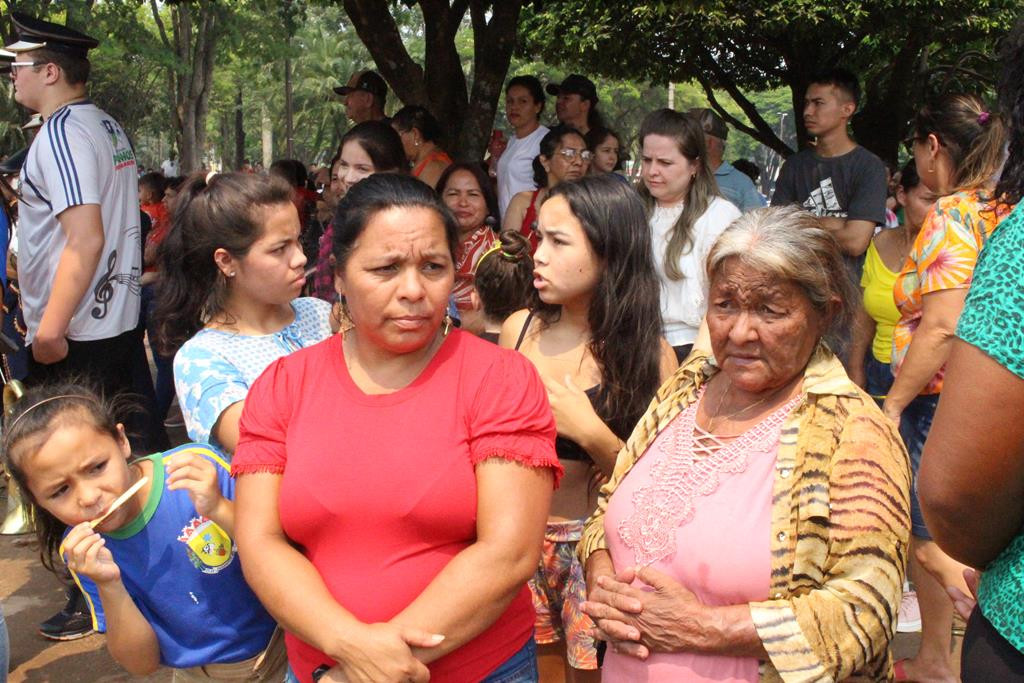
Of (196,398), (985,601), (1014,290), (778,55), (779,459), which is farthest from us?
(778,55)

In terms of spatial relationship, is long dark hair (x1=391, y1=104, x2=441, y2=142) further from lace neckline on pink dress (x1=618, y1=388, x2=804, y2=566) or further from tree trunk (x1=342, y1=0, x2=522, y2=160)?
lace neckline on pink dress (x1=618, y1=388, x2=804, y2=566)

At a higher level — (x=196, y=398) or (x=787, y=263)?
(x=787, y=263)

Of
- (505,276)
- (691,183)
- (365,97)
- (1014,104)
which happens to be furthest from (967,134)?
(365,97)

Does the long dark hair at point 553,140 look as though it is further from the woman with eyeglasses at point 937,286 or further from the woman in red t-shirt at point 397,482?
the woman in red t-shirt at point 397,482

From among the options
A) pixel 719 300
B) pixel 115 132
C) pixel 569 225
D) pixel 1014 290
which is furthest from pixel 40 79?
pixel 1014 290

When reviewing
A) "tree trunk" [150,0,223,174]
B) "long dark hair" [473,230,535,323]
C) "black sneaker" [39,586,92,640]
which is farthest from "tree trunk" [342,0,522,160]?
"tree trunk" [150,0,223,174]

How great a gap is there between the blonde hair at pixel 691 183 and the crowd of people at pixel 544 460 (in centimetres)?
111

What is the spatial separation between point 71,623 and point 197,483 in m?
2.49

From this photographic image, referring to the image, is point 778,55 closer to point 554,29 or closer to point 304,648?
point 554,29

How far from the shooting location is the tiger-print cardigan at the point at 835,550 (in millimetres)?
1891

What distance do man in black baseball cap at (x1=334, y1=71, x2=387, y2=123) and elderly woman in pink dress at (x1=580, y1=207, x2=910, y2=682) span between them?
5763 mm

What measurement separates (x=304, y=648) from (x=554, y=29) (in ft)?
35.5

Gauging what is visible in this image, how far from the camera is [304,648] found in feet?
6.84

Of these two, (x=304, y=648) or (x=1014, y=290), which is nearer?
(x=1014, y=290)
